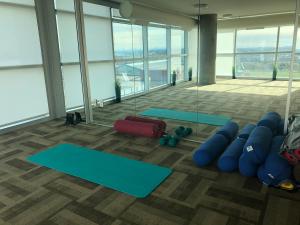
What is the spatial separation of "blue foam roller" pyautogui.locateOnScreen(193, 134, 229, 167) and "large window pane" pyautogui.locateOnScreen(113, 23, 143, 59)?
3110mm

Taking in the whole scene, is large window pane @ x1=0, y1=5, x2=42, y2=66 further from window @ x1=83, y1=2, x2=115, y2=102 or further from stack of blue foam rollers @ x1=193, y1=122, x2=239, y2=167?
stack of blue foam rollers @ x1=193, y1=122, x2=239, y2=167

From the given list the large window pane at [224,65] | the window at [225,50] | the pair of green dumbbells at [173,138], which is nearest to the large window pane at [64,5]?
the window at [225,50]

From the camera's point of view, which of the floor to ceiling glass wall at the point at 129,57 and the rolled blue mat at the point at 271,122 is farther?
the floor to ceiling glass wall at the point at 129,57

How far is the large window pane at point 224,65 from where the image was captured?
4.59 meters

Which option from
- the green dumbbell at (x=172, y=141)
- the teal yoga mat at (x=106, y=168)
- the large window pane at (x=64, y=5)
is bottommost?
the teal yoga mat at (x=106, y=168)

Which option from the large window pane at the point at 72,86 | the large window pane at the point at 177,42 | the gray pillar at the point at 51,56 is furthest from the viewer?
the large window pane at the point at 72,86

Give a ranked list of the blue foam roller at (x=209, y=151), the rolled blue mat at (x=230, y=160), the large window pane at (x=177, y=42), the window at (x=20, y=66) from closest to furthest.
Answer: the rolled blue mat at (x=230, y=160)
the blue foam roller at (x=209, y=151)
the window at (x=20, y=66)
the large window pane at (x=177, y=42)

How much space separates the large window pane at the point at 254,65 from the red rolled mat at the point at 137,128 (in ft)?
6.41

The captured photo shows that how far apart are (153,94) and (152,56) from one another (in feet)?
3.22

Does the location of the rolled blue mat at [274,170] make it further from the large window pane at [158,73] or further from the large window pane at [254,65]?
the large window pane at [158,73]

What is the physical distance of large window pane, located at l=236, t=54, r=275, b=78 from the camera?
436cm

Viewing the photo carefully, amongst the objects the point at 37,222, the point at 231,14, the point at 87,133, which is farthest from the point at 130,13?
the point at 37,222

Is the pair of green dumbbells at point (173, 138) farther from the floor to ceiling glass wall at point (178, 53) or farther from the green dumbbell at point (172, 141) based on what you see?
the floor to ceiling glass wall at point (178, 53)

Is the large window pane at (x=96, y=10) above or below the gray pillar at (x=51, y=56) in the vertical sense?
above
